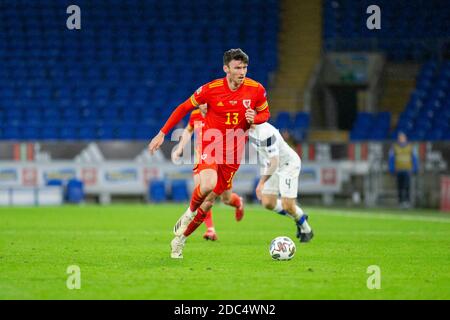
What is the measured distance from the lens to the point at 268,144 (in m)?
13.9

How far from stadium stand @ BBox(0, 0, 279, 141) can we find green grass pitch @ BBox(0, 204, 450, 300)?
10680mm

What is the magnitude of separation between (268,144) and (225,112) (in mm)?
2207

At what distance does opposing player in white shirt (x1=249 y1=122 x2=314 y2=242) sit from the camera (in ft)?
45.7

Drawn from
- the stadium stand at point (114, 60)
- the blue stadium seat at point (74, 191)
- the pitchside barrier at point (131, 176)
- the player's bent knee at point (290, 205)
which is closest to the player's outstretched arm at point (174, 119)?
the player's bent knee at point (290, 205)

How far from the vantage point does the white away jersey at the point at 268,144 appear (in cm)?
1391

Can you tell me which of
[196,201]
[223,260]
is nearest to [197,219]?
[196,201]

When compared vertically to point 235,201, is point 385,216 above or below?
below

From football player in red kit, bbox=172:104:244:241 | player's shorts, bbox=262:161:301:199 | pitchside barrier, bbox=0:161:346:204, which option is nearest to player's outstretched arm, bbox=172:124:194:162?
football player in red kit, bbox=172:104:244:241

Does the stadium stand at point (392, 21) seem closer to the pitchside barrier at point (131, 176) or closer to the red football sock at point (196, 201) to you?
the pitchside barrier at point (131, 176)

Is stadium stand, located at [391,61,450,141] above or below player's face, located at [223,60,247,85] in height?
below

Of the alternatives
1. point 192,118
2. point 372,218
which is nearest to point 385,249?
point 192,118

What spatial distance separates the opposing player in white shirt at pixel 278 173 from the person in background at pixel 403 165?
12.2 m

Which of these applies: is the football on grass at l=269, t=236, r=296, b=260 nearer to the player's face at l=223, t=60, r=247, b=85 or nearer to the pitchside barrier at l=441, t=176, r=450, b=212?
the player's face at l=223, t=60, r=247, b=85

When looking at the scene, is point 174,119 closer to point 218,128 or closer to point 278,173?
point 218,128
